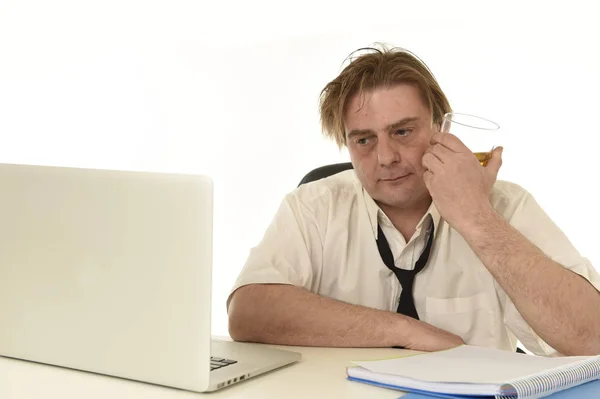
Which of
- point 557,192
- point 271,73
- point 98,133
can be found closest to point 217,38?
point 271,73

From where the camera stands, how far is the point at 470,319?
213 cm

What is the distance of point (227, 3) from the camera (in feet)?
16.2

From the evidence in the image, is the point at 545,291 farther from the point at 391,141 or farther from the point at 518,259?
the point at 391,141

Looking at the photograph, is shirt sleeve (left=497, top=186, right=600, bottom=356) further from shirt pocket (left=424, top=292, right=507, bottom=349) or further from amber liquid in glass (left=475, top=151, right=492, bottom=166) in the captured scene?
amber liquid in glass (left=475, top=151, right=492, bottom=166)

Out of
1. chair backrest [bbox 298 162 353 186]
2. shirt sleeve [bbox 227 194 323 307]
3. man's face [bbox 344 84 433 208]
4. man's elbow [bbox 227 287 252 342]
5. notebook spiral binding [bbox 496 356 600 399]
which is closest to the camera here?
notebook spiral binding [bbox 496 356 600 399]

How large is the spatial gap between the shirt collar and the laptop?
0.88m

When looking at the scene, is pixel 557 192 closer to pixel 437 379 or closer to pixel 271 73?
pixel 271 73

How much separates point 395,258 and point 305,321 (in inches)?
19.9

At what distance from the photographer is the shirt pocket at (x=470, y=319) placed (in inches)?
83.4

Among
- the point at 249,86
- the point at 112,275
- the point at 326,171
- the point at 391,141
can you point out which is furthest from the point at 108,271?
the point at 249,86

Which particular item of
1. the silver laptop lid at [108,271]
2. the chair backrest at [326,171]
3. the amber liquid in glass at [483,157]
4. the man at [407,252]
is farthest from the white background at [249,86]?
the silver laptop lid at [108,271]

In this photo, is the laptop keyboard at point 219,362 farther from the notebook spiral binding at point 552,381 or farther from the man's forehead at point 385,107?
the man's forehead at point 385,107

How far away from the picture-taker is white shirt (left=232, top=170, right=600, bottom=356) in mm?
2066

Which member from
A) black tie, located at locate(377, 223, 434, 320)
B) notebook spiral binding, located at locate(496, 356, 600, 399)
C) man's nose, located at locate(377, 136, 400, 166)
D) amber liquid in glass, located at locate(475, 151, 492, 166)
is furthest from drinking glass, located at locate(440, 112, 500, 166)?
notebook spiral binding, located at locate(496, 356, 600, 399)
